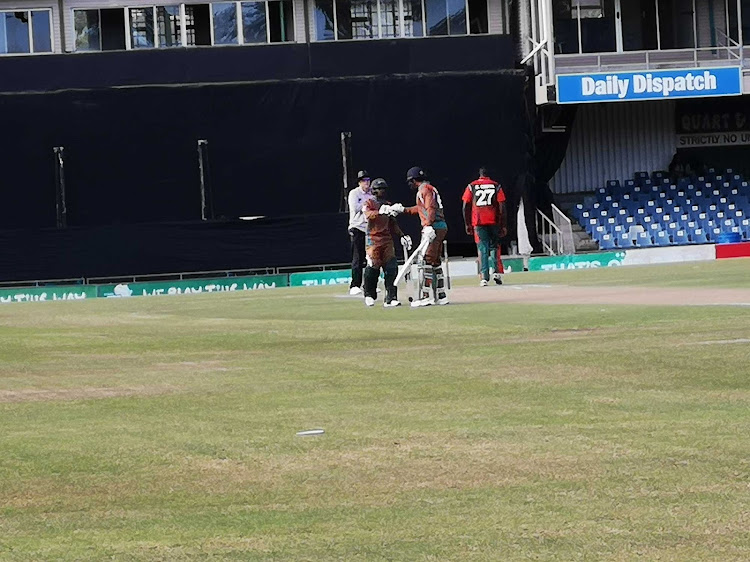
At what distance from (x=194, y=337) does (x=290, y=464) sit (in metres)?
10.6

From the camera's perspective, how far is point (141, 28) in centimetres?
4500

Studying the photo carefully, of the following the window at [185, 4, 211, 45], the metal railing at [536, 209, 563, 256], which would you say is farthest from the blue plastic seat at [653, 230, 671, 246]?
the window at [185, 4, 211, 45]

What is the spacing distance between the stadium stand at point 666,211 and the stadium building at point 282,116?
8 centimetres

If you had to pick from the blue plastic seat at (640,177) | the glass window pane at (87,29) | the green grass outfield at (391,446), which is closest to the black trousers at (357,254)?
the green grass outfield at (391,446)

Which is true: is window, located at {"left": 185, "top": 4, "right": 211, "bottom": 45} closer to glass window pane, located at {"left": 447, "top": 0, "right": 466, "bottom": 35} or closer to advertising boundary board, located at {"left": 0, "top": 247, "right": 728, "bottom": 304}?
glass window pane, located at {"left": 447, "top": 0, "right": 466, "bottom": 35}

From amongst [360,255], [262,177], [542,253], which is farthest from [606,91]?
[360,255]

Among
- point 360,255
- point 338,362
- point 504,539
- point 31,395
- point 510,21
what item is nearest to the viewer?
point 504,539

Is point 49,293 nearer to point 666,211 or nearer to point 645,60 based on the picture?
point 666,211

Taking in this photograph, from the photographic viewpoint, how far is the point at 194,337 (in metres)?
18.7

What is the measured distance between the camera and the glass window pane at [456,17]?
149 feet

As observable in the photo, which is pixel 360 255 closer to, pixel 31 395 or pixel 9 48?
pixel 31 395

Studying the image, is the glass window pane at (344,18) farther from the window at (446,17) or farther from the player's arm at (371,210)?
the player's arm at (371,210)

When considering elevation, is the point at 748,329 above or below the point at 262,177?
below

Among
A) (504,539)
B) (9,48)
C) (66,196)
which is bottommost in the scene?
(504,539)
